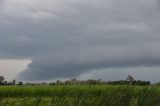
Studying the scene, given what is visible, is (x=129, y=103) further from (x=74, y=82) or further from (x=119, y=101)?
(x=74, y=82)

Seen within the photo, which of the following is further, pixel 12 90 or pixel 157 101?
pixel 12 90

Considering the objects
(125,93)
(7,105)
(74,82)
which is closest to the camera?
(7,105)

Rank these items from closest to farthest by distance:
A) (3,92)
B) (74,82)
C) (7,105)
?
(7,105)
(3,92)
(74,82)

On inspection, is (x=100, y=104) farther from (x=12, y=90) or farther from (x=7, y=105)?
(x=12, y=90)

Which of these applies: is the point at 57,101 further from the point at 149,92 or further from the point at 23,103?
the point at 149,92

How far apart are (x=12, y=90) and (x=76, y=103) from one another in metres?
20.3

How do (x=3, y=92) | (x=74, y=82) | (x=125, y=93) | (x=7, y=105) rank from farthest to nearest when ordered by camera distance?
1. (x=74, y=82)
2. (x=3, y=92)
3. (x=125, y=93)
4. (x=7, y=105)

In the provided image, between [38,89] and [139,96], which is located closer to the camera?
[139,96]

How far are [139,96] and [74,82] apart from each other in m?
22.6

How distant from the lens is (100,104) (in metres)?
13.7

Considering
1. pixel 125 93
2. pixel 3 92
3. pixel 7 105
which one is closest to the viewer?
pixel 7 105

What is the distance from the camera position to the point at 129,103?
14562 mm

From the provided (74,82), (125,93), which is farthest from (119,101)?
(74,82)

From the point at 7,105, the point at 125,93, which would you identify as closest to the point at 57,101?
the point at 7,105
